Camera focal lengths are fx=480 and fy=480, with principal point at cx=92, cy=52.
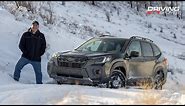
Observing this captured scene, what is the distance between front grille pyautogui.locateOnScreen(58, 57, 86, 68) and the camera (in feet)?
38.5

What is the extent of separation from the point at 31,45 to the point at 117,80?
8.69ft

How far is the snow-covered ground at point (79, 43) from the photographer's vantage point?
8.65 m

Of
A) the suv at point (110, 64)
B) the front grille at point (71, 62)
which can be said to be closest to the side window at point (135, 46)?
the suv at point (110, 64)

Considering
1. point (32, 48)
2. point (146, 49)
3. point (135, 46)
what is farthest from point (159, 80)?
point (32, 48)

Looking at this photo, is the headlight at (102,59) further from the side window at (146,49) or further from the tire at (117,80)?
the side window at (146,49)

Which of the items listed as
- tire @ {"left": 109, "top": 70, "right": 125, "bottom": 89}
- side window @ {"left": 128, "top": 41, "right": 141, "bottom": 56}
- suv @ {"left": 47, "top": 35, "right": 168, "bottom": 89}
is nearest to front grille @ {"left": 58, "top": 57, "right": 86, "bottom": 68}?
suv @ {"left": 47, "top": 35, "right": 168, "bottom": 89}

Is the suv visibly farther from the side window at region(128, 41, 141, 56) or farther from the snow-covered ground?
the snow-covered ground

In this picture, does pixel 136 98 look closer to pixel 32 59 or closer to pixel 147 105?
pixel 147 105

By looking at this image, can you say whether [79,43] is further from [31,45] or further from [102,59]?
[102,59]

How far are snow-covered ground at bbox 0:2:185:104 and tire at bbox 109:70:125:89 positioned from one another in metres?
1.23

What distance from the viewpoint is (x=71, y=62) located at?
39.1 feet

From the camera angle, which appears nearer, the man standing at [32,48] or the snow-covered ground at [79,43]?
the snow-covered ground at [79,43]

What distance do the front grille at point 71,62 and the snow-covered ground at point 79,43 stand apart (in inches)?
24.6

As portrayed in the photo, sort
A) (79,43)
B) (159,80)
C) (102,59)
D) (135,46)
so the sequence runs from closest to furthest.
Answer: (102,59) < (135,46) < (159,80) < (79,43)
